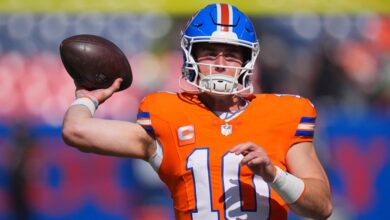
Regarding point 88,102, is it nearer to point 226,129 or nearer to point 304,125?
point 226,129

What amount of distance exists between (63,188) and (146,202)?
2.00ft

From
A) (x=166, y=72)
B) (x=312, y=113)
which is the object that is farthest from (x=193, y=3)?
(x=312, y=113)

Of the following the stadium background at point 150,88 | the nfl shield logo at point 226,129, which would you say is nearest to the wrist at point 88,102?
the nfl shield logo at point 226,129

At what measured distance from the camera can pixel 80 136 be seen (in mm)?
2828

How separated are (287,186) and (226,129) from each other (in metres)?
0.35

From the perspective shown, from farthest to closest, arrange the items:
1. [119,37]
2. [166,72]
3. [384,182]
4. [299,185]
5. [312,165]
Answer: [119,37]
[166,72]
[384,182]
[312,165]
[299,185]

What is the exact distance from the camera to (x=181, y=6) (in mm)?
7797

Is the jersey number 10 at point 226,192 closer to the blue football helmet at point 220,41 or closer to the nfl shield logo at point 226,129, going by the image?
the nfl shield logo at point 226,129

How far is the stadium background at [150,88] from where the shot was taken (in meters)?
5.74

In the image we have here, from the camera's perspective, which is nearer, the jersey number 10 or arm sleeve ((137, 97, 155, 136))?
the jersey number 10

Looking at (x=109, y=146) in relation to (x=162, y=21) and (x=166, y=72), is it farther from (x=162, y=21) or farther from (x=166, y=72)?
(x=162, y=21)

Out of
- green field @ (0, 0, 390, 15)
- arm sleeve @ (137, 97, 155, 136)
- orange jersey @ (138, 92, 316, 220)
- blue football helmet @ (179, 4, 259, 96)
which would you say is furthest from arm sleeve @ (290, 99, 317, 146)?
green field @ (0, 0, 390, 15)

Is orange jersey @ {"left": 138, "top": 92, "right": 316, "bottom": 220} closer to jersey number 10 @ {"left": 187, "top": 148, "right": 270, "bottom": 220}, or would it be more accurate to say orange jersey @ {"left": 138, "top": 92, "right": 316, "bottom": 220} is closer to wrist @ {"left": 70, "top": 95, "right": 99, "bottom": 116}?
jersey number 10 @ {"left": 187, "top": 148, "right": 270, "bottom": 220}

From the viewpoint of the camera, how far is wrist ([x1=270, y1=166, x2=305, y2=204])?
103 inches
